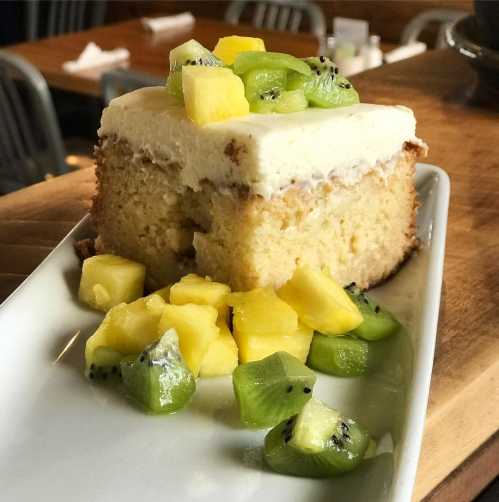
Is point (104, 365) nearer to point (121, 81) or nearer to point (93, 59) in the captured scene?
point (121, 81)

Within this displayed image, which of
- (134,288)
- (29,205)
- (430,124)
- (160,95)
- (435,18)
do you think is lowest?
(435,18)

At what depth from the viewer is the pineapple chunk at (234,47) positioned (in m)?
1.30

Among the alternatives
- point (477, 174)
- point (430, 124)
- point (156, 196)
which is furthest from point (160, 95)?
point (430, 124)

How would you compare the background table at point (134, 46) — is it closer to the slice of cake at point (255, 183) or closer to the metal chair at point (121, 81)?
the metal chair at point (121, 81)

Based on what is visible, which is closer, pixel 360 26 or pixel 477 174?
pixel 477 174

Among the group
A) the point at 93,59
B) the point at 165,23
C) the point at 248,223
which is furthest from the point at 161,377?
the point at 165,23

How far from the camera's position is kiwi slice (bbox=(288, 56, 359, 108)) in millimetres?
1211

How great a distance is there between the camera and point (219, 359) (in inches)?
40.7

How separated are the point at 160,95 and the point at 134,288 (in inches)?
11.6

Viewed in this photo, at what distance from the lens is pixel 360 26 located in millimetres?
3762

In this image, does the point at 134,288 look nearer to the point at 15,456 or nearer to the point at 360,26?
the point at 15,456

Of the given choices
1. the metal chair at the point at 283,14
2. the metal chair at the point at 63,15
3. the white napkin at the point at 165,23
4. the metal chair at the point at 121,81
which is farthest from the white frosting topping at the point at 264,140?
the metal chair at the point at 63,15

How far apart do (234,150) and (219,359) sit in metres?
0.27

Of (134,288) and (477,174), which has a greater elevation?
(134,288)
